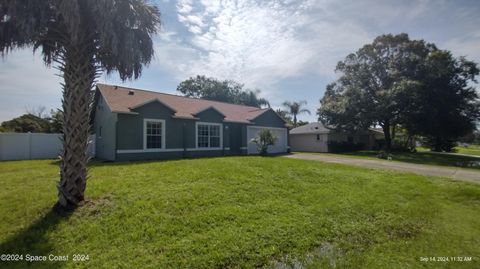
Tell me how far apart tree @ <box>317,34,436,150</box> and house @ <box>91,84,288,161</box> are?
501 inches

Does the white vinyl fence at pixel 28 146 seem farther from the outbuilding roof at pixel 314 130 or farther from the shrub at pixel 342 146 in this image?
the shrub at pixel 342 146

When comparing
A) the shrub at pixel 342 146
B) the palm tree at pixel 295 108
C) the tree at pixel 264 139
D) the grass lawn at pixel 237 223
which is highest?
the palm tree at pixel 295 108

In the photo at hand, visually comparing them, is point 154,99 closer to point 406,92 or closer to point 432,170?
point 432,170

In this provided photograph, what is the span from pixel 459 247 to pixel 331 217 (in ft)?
8.32

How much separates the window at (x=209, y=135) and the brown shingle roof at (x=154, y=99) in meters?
1.19

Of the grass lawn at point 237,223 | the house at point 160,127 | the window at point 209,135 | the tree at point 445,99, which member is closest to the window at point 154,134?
the house at point 160,127

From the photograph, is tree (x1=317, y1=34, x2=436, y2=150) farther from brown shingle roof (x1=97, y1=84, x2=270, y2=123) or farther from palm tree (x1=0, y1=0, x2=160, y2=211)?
palm tree (x1=0, y1=0, x2=160, y2=211)

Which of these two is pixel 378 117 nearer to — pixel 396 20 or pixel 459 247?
pixel 396 20

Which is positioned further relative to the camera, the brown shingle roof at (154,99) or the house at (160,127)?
the brown shingle roof at (154,99)

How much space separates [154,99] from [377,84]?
88.3 feet

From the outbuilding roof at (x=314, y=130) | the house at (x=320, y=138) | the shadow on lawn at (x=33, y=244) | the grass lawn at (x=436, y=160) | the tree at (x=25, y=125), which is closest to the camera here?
the shadow on lawn at (x=33, y=244)

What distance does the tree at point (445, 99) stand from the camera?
2367cm

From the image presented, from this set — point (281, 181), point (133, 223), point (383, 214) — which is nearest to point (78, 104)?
point (133, 223)

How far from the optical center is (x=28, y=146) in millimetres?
16312
